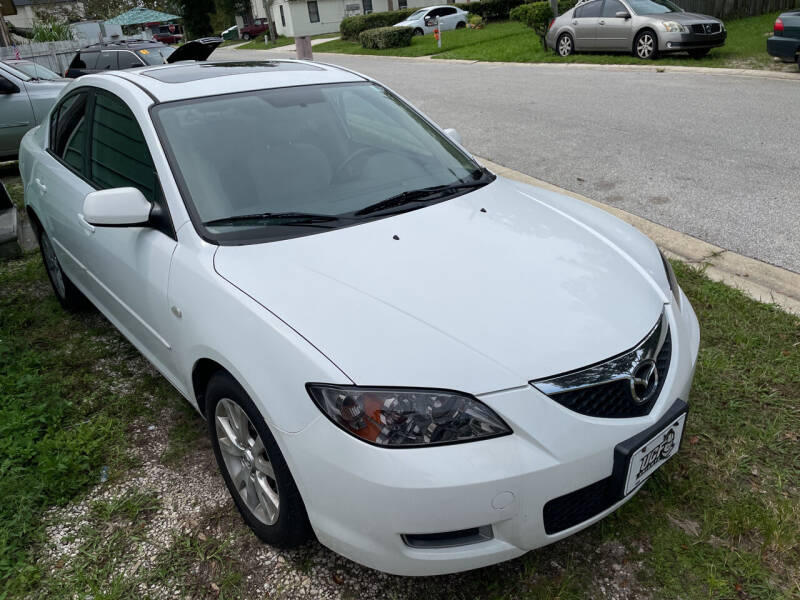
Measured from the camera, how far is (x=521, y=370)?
6.49 feet

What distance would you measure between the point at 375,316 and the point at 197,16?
221ft

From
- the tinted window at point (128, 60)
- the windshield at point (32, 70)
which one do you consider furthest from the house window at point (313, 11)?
the windshield at point (32, 70)

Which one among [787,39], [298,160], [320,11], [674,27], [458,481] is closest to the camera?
[458,481]

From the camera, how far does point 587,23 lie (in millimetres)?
16172

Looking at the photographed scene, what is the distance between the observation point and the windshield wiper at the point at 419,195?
2.84 m

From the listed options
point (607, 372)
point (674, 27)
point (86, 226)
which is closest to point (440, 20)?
point (674, 27)

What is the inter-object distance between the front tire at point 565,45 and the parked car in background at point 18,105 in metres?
12.4

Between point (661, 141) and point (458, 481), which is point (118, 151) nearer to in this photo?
point (458, 481)

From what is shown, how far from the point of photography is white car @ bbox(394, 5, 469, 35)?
33.2 meters

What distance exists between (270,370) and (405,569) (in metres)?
0.73

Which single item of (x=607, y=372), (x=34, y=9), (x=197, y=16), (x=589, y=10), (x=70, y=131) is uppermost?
(x=34, y=9)

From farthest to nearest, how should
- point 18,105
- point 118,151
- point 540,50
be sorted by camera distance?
point 540,50 → point 18,105 → point 118,151

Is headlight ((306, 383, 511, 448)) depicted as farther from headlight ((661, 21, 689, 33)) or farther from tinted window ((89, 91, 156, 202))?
headlight ((661, 21, 689, 33))

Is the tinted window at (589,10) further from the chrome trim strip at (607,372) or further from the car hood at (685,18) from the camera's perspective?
the chrome trim strip at (607,372)
